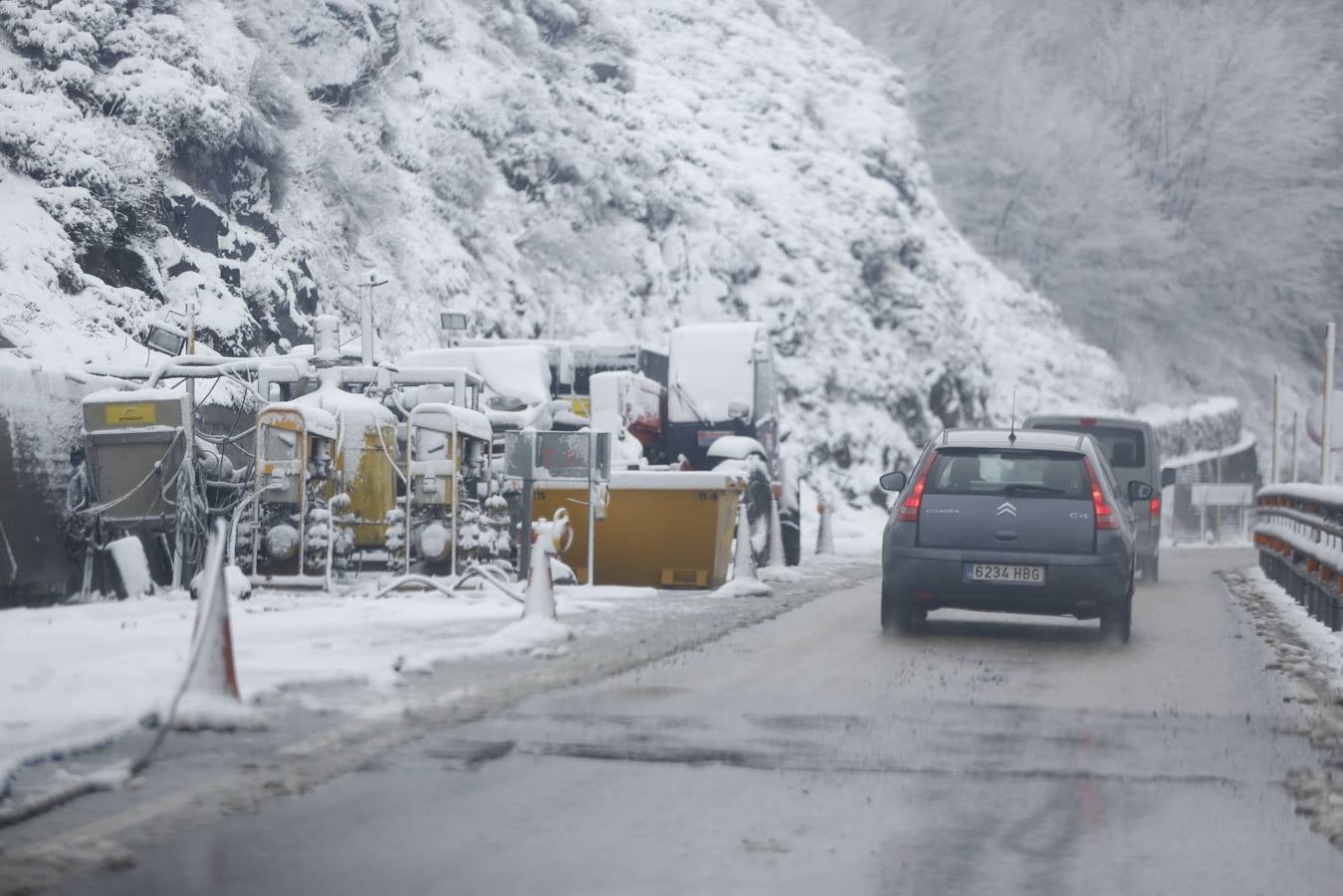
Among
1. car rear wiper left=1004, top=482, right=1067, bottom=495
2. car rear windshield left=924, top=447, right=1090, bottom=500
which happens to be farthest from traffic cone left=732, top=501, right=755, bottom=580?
car rear wiper left=1004, top=482, right=1067, bottom=495

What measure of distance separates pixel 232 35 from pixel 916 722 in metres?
28.8

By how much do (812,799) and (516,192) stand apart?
3954 centimetres

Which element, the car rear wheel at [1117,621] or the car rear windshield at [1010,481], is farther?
the car rear windshield at [1010,481]

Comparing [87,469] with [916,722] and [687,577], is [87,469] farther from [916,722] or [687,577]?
[916,722]

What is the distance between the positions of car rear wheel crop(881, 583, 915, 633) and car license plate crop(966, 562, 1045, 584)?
1.85ft

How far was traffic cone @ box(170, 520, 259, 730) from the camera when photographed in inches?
295

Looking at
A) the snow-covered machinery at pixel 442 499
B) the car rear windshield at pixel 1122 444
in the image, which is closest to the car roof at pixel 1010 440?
the snow-covered machinery at pixel 442 499

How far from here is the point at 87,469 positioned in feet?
47.4

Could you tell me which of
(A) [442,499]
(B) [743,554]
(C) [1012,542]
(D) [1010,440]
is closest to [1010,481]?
(D) [1010,440]

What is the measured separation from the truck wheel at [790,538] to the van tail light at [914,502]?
27.4ft

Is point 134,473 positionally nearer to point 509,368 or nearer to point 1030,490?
point 509,368

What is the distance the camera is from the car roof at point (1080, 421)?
2206cm

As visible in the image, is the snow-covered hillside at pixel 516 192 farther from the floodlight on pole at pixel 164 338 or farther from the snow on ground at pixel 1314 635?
the snow on ground at pixel 1314 635

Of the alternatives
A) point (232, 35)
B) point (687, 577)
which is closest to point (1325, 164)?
point (232, 35)
